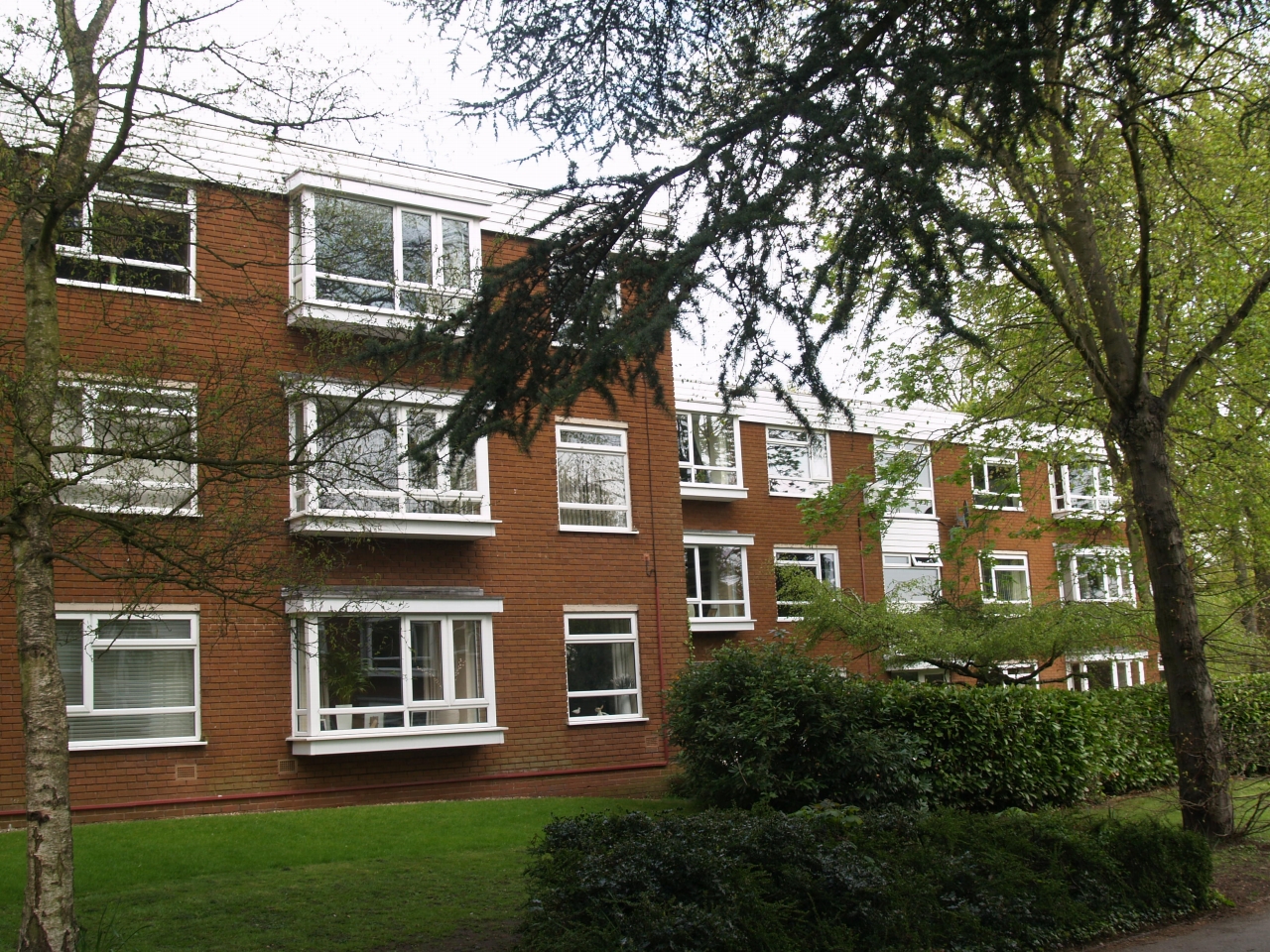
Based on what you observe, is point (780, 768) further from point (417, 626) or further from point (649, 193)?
point (649, 193)

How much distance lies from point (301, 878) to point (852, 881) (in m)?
5.59

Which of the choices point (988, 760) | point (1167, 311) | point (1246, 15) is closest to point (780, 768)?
point (988, 760)

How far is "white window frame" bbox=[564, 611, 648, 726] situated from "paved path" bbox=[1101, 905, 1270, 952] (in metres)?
11.3

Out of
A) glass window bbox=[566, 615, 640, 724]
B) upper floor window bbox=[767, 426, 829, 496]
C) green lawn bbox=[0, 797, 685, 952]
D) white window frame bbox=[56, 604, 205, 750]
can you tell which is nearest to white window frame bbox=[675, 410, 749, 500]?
upper floor window bbox=[767, 426, 829, 496]

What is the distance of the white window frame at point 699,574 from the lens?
26734 millimetres

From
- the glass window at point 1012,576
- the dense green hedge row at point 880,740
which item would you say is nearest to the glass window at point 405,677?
the dense green hedge row at point 880,740

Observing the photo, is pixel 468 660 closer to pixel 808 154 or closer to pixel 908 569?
pixel 808 154

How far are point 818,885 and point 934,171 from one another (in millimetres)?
4493

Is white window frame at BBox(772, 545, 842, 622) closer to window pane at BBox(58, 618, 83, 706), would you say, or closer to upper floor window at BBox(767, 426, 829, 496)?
upper floor window at BBox(767, 426, 829, 496)

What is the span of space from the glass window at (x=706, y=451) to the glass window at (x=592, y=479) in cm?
693

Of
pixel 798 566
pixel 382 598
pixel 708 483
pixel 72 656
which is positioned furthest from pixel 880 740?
pixel 708 483

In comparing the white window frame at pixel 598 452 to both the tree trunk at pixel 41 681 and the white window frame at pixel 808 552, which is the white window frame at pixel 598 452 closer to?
the white window frame at pixel 808 552

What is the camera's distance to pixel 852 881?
7.48m

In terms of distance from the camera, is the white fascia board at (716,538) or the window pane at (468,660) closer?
the window pane at (468,660)
